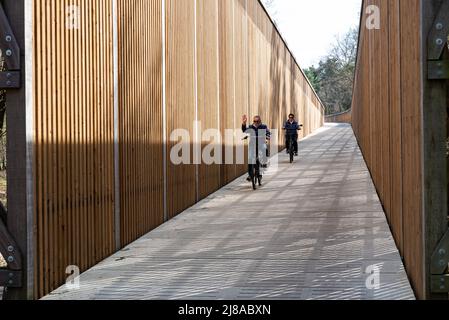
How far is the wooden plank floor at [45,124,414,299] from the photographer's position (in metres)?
5.55

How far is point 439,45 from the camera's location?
4.61 m

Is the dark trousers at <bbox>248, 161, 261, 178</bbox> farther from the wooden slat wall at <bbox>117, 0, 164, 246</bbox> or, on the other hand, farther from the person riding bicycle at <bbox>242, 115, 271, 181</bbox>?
the wooden slat wall at <bbox>117, 0, 164, 246</bbox>

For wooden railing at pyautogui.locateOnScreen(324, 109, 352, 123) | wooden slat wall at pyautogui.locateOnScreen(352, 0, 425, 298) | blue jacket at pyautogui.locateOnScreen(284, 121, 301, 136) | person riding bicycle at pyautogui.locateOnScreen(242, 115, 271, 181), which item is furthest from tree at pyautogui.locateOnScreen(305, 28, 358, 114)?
wooden slat wall at pyautogui.locateOnScreen(352, 0, 425, 298)

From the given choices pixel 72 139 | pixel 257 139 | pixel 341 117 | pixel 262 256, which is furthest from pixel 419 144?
pixel 341 117

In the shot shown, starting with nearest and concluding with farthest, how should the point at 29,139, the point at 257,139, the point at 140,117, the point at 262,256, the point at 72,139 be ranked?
the point at 29,139
the point at 72,139
the point at 262,256
the point at 140,117
the point at 257,139

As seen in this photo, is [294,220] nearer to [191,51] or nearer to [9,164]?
[191,51]

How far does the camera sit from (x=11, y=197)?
206 inches

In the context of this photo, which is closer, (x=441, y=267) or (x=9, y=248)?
(x=441, y=267)

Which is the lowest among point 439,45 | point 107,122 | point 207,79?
point 107,122

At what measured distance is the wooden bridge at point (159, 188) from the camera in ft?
16.6

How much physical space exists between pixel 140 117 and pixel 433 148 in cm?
463

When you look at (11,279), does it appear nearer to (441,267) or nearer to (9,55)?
(9,55)
